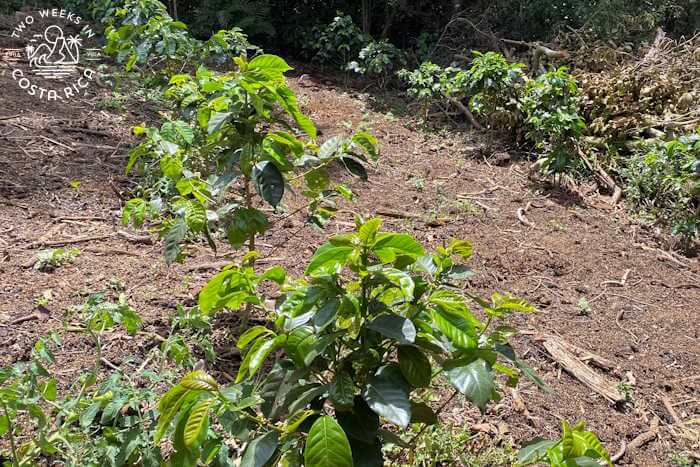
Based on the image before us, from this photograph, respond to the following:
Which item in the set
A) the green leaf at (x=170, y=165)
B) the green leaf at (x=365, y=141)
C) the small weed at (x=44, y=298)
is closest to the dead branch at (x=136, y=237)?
the small weed at (x=44, y=298)

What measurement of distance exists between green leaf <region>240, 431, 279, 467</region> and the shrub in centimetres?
377

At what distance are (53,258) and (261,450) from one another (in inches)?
84.7

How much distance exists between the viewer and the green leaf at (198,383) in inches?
54.5

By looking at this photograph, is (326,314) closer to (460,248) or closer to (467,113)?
(460,248)

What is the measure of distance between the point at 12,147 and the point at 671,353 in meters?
4.07

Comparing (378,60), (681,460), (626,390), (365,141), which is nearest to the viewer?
(365,141)

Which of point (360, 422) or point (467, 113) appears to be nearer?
point (360, 422)

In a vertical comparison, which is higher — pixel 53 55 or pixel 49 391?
pixel 49 391

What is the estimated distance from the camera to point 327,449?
4.11ft

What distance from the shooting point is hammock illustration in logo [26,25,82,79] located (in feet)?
18.5

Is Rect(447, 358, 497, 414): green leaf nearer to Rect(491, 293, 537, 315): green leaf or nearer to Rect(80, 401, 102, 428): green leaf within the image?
Rect(491, 293, 537, 315): green leaf

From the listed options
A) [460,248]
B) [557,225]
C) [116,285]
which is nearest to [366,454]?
[460,248]

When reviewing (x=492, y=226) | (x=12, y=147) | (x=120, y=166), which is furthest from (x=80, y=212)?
(x=492, y=226)

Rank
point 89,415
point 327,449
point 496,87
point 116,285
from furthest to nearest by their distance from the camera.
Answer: point 496,87, point 116,285, point 89,415, point 327,449
